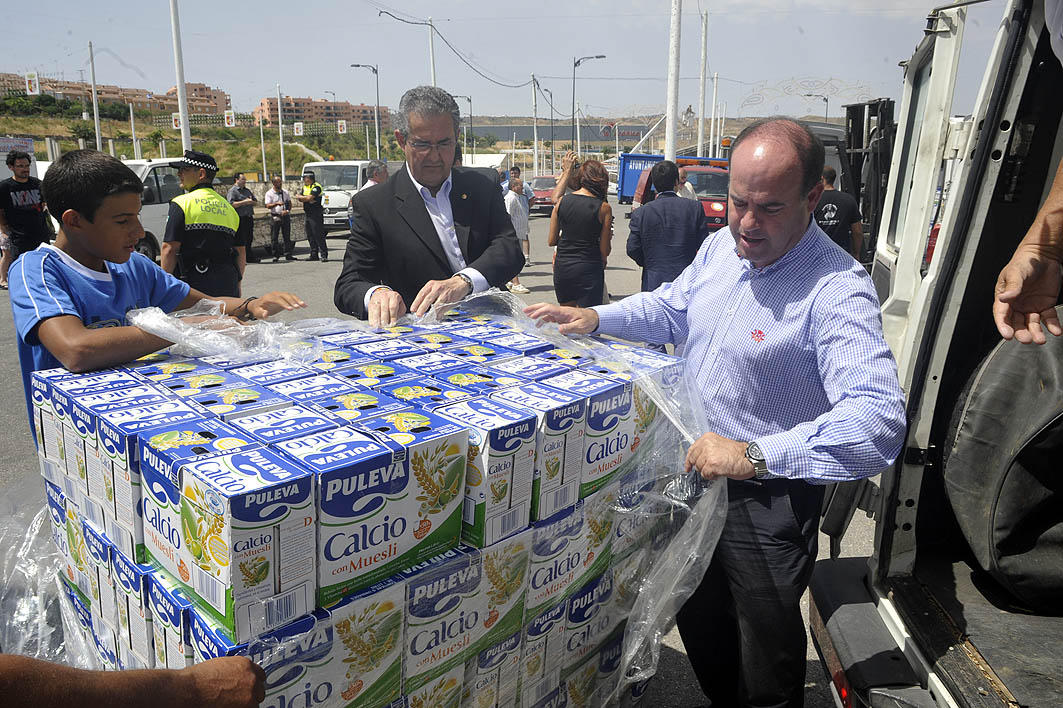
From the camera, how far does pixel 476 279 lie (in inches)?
117

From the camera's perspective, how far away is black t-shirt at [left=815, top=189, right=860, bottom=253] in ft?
22.4

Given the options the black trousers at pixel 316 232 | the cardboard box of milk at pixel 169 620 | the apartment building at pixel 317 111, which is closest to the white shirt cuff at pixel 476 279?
the cardboard box of milk at pixel 169 620

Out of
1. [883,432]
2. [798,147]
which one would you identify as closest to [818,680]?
[883,432]

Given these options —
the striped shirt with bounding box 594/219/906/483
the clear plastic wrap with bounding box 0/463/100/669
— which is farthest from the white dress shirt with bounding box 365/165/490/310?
the clear plastic wrap with bounding box 0/463/100/669

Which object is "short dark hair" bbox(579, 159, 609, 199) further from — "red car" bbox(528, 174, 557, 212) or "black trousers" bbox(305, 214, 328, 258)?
"red car" bbox(528, 174, 557, 212)

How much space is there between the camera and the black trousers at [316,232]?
14984mm

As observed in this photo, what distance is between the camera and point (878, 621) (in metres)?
2.32

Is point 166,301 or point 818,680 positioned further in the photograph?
point 818,680

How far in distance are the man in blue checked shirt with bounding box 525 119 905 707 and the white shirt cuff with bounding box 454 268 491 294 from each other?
2.99ft

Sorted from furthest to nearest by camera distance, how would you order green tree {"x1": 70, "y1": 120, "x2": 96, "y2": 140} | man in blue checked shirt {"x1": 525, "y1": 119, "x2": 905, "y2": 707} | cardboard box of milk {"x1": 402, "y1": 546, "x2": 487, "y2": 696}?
green tree {"x1": 70, "y1": 120, "x2": 96, "y2": 140}
man in blue checked shirt {"x1": 525, "y1": 119, "x2": 905, "y2": 707}
cardboard box of milk {"x1": 402, "y1": 546, "x2": 487, "y2": 696}

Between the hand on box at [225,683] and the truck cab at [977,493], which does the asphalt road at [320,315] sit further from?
the hand on box at [225,683]

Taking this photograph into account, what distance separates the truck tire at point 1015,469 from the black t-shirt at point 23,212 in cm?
1091

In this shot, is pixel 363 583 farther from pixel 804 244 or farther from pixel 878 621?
pixel 878 621

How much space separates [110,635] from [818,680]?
8.59 feet
